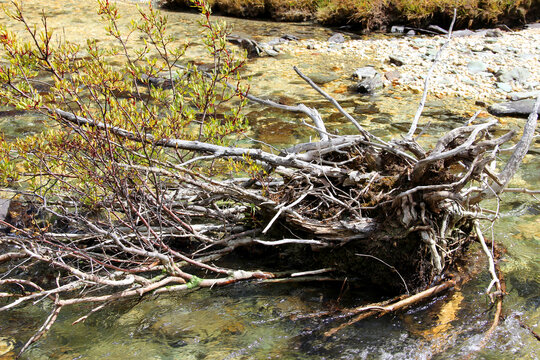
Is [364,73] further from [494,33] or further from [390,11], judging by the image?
[390,11]

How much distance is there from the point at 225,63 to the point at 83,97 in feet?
21.1

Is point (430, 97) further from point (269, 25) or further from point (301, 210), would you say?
point (269, 25)

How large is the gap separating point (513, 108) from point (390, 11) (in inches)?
315

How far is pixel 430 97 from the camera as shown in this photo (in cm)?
1033

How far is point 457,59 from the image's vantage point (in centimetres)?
1196

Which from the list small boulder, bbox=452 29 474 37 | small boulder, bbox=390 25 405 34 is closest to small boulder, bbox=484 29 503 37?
small boulder, bbox=452 29 474 37

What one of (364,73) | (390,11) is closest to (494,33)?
(390,11)

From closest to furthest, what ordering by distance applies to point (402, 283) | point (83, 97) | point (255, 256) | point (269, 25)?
point (402, 283) < point (255, 256) < point (83, 97) < point (269, 25)

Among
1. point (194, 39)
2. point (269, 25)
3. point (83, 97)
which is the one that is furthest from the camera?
point (269, 25)

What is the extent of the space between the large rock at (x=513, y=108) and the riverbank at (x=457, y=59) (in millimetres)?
530

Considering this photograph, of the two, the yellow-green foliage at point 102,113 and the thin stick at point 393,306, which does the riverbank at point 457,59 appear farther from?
the yellow-green foliage at point 102,113

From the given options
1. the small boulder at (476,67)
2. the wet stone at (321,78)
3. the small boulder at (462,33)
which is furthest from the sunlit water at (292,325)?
the small boulder at (462,33)

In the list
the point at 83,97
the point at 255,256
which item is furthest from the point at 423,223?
the point at 83,97

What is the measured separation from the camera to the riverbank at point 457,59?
10539 millimetres
